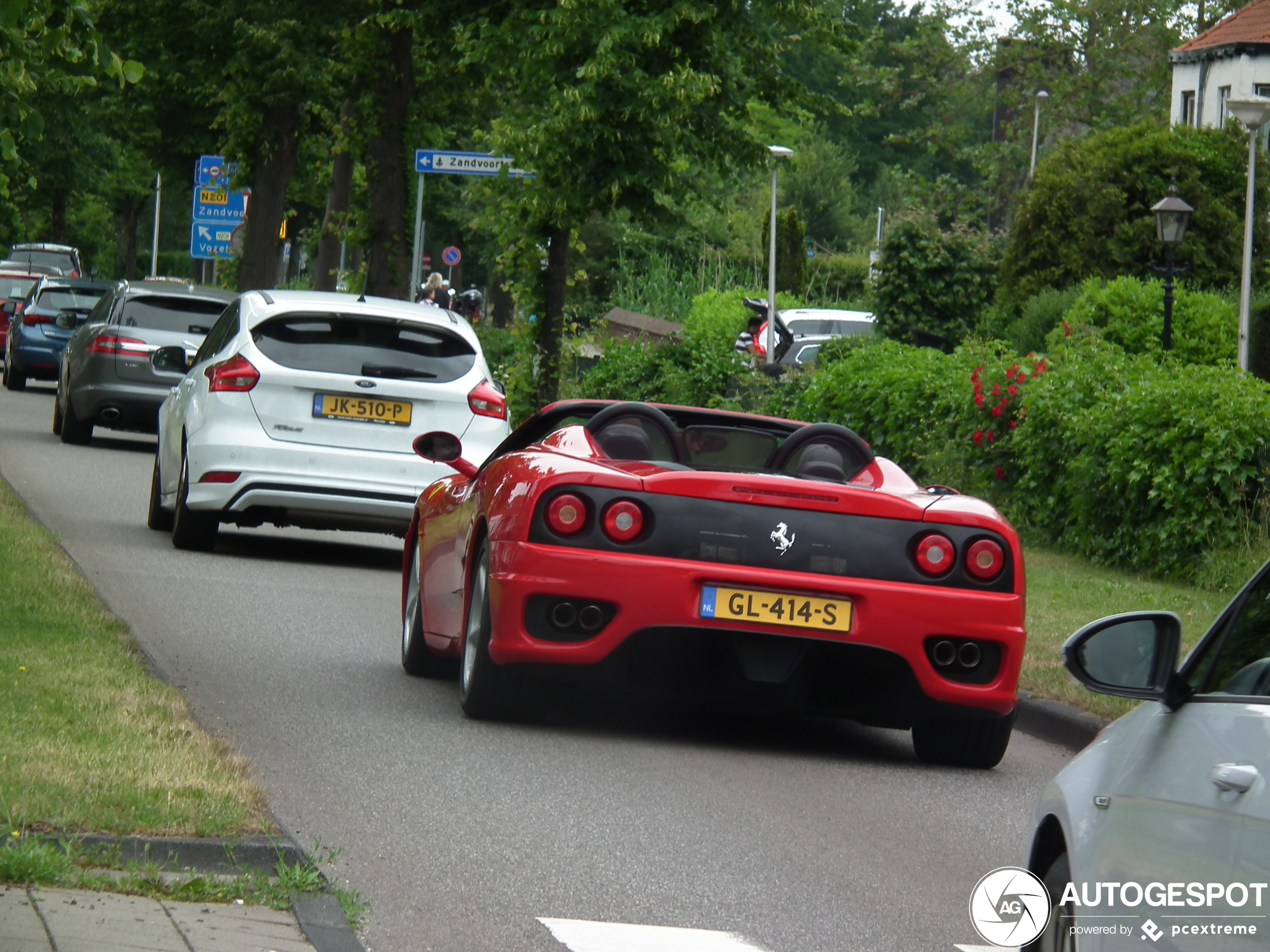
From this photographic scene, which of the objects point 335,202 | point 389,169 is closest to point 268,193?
point 335,202

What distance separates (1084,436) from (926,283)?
60.9 feet

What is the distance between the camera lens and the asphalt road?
5.25 metres

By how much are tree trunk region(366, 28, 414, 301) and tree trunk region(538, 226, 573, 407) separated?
434 centimetres

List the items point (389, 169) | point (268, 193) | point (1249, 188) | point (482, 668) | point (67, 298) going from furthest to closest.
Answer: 1. point (268, 193)
2. point (67, 298)
3. point (389, 169)
4. point (1249, 188)
5. point (482, 668)

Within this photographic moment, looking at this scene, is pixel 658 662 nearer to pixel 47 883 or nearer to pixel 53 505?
pixel 47 883

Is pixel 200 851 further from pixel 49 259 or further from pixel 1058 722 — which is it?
pixel 49 259

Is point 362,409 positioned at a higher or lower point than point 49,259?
lower

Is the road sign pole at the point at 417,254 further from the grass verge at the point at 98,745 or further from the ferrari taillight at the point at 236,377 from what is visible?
the grass verge at the point at 98,745

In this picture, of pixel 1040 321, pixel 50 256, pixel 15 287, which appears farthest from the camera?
pixel 50 256

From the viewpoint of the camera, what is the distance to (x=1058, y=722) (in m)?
8.83

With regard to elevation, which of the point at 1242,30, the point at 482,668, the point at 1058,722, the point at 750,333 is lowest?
the point at 1058,722

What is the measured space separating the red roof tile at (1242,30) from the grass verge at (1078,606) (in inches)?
1591

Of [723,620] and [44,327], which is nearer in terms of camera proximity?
[723,620]

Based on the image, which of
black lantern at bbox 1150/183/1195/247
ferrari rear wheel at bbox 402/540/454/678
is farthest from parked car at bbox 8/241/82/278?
ferrari rear wheel at bbox 402/540/454/678
